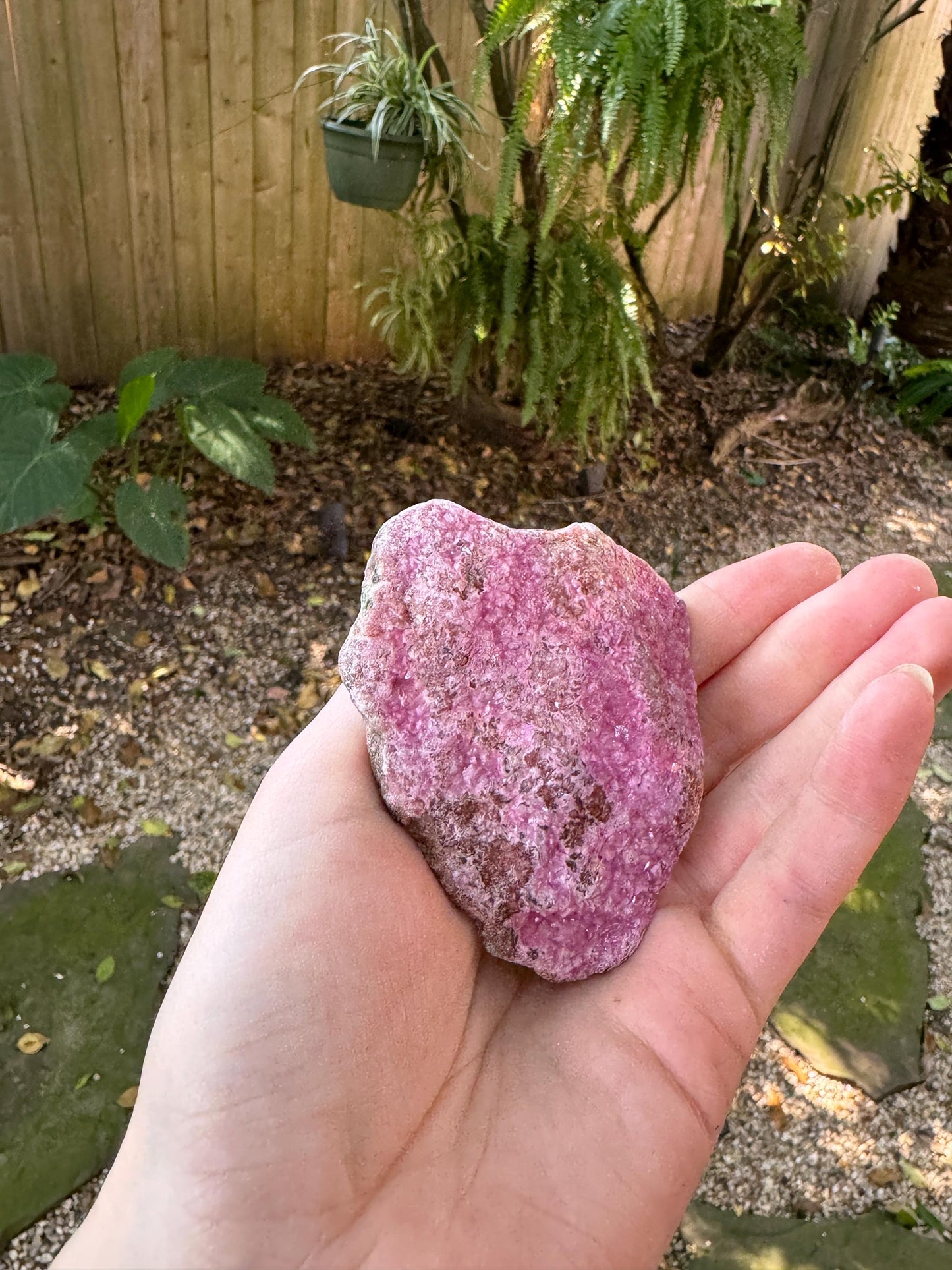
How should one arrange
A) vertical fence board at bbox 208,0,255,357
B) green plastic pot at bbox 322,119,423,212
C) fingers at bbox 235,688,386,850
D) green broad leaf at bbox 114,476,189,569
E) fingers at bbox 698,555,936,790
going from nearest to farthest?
fingers at bbox 235,688,386,850 → fingers at bbox 698,555,936,790 → green broad leaf at bbox 114,476,189,569 → green plastic pot at bbox 322,119,423,212 → vertical fence board at bbox 208,0,255,357

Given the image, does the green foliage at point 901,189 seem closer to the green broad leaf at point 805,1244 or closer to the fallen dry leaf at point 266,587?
the fallen dry leaf at point 266,587

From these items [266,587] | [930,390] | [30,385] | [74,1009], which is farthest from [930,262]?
[74,1009]

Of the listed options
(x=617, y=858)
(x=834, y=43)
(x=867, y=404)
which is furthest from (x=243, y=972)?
(x=834, y=43)

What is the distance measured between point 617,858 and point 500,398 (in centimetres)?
255

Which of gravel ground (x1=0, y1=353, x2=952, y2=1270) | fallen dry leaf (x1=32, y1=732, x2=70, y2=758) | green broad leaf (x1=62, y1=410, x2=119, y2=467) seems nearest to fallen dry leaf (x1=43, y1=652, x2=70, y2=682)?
gravel ground (x1=0, y1=353, x2=952, y2=1270)

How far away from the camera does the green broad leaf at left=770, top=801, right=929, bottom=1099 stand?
87.4 inches

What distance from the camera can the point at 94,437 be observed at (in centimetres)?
299

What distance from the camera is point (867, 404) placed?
4.79 meters

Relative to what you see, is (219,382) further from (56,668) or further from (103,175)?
(56,668)

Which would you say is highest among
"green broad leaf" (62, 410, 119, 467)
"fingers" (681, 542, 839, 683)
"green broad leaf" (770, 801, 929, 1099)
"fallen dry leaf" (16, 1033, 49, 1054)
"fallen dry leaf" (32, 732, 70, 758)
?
"fingers" (681, 542, 839, 683)

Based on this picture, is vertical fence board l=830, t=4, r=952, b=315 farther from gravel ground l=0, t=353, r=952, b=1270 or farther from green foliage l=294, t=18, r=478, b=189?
green foliage l=294, t=18, r=478, b=189

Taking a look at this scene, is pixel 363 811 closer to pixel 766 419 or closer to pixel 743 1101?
pixel 743 1101

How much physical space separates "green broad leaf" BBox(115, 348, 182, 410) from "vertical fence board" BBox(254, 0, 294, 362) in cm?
83

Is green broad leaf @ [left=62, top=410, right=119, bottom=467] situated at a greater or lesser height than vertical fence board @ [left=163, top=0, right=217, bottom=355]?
lesser
